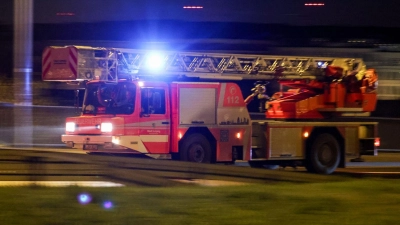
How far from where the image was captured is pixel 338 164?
59.4 feet

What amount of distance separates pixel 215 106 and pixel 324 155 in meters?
3.49

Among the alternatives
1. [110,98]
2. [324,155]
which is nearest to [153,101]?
[110,98]

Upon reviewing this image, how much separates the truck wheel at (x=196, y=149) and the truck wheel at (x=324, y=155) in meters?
3.02

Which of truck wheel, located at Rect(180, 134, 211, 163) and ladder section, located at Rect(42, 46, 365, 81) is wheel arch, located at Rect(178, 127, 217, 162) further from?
ladder section, located at Rect(42, 46, 365, 81)

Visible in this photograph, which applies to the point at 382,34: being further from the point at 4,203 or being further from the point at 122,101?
the point at 4,203

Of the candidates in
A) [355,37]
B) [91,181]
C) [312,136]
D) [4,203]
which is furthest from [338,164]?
[355,37]

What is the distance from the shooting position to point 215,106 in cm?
1702

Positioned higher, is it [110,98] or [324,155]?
[110,98]

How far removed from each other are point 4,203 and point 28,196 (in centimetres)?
46

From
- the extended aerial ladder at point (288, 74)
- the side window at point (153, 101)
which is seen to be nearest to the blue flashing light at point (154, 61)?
the extended aerial ladder at point (288, 74)

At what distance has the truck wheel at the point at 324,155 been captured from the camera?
58.3 feet

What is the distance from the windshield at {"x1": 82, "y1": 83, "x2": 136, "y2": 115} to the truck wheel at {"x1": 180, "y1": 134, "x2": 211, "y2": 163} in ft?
5.66

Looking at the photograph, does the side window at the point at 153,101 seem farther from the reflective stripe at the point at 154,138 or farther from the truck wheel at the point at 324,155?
the truck wheel at the point at 324,155

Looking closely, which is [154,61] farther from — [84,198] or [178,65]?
[84,198]
